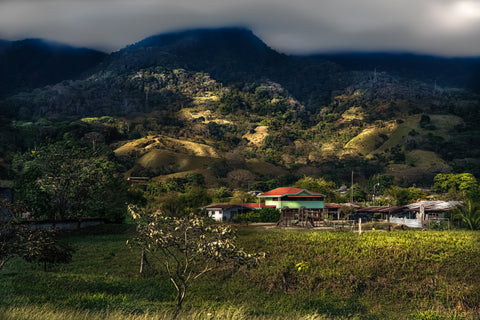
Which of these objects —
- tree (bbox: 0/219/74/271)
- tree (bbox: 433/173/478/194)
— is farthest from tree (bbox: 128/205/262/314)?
tree (bbox: 433/173/478/194)

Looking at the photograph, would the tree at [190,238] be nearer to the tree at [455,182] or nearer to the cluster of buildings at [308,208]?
the cluster of buildings at [308,208]

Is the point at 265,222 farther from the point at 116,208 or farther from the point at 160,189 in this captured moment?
the point at 160,189

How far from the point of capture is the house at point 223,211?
67688 millimetres

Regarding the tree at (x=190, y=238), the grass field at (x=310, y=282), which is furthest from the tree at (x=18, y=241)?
Result: the tree at (x=190, y=238)

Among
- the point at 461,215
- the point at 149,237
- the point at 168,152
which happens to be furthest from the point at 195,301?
the point at 168,152

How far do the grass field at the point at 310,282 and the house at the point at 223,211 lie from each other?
34333mm

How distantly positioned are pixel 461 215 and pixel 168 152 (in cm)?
15727

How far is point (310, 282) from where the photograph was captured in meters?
26.0

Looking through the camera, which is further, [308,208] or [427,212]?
[308,208]

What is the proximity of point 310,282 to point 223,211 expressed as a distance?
1670 inches

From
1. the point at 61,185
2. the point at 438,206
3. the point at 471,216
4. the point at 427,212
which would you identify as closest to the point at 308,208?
the point at 427,212

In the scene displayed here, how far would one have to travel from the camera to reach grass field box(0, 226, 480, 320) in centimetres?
2089

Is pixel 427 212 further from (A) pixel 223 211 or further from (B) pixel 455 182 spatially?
(B) pixel 455 182

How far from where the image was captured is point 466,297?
23875mm
